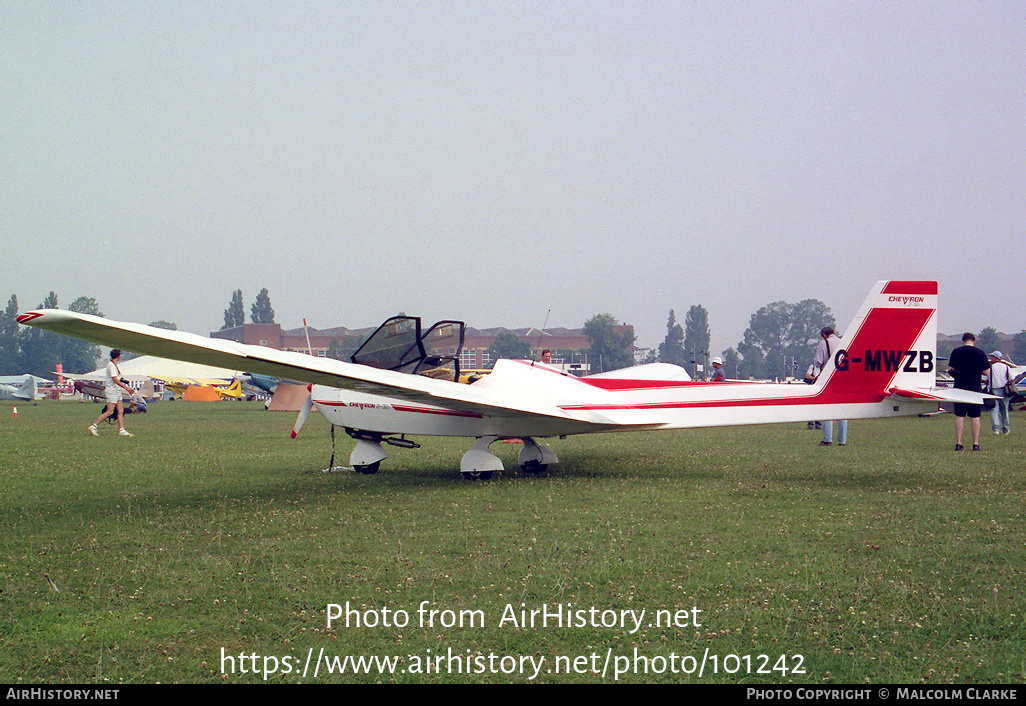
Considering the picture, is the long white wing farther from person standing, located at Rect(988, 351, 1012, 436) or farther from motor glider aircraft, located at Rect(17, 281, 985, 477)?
person standing, located at Rect(988, 351, 1012, 436)

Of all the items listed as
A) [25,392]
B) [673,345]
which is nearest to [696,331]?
[673,345]

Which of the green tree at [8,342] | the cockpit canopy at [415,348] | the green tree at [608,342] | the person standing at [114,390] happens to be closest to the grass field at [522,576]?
the cockpit canopy at [415,348]

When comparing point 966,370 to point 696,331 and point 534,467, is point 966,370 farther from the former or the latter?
point 696,331

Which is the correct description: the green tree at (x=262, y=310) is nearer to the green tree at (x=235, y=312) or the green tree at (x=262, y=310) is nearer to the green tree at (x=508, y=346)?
the green tree at (x=235, y=312)

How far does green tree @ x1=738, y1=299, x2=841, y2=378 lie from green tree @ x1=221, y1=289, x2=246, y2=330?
71663 millimetres

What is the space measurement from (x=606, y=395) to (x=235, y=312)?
119 meters

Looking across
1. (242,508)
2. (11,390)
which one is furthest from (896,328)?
(11,390)

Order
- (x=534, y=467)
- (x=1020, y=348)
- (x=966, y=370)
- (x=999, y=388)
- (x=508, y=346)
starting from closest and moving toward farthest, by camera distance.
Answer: (x=534, y=467), (x=966, y=370), (x=999, y=388), (x=508, y=346), (x=1020, y=348)

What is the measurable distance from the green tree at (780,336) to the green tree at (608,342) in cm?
1706

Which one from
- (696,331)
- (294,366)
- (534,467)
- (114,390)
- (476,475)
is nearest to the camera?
(294,366)

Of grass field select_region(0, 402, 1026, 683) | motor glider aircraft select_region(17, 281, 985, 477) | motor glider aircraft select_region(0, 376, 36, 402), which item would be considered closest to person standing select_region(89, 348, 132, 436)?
grass field select_region(0, 402, 1026, 683)

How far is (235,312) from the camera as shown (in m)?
122

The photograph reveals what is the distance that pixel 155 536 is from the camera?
648cm

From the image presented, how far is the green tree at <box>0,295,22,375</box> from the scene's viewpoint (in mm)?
118125
